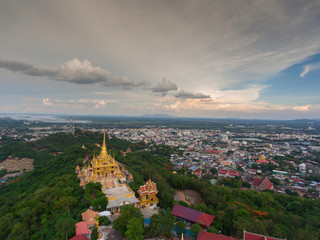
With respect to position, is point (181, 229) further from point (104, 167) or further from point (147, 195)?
point (104, 167)

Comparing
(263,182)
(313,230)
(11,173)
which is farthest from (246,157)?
(11,173)

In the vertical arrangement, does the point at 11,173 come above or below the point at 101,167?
below

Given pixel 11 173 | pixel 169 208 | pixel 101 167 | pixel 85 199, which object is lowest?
pixel 11 173

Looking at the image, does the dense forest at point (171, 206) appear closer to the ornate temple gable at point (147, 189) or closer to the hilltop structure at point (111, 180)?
the hilltop structure at point (111, 180)

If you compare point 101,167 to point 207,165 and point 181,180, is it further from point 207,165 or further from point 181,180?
point 207,165

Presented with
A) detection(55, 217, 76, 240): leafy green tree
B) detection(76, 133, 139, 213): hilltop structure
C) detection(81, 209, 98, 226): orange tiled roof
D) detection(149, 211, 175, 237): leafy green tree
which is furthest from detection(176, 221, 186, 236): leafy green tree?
detection(55, 217, 76, 240): leafy green tree

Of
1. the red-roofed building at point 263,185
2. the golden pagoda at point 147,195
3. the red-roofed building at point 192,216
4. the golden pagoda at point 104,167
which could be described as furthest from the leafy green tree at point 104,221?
the red-roofed building at point 263,185

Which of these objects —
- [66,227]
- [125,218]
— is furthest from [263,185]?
[66,227]
